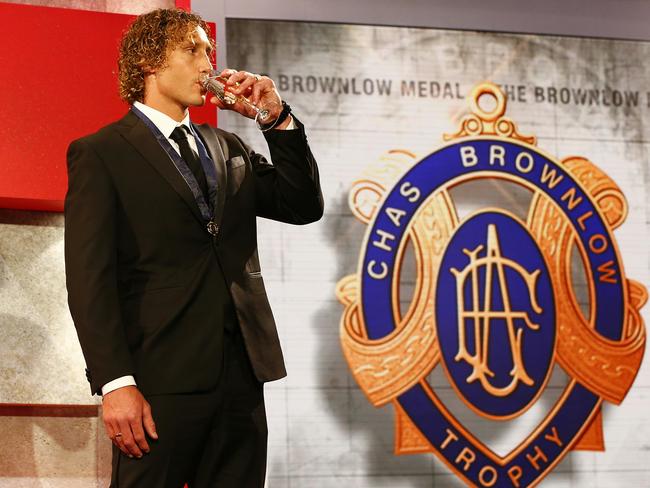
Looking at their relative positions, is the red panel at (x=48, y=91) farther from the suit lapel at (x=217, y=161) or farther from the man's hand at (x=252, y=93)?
the man's hand at (x=252, y=93)

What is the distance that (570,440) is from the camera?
393 centimetres

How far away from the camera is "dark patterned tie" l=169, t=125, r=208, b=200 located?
80.6 inches

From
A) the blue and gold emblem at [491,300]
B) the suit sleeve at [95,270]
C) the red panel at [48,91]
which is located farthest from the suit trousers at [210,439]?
the blue and gold emblem at [491,300]

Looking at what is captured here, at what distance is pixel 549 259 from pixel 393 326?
0.67 m

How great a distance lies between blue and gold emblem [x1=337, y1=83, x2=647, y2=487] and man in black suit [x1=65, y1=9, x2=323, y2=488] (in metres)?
1.78

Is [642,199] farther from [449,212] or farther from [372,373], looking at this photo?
[372,373]

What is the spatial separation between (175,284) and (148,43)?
1.79 ft

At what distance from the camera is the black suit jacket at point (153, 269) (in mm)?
1883

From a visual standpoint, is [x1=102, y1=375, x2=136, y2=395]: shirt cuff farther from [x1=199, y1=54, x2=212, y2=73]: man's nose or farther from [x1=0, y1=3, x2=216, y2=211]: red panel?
[x1=0, y1=3, x2=216, y2=211]: red panel

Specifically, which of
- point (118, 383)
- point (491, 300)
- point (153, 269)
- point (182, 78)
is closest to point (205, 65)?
point (182, 78)

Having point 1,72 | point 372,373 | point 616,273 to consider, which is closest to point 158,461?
point 1,72

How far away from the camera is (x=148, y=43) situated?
2158 mm

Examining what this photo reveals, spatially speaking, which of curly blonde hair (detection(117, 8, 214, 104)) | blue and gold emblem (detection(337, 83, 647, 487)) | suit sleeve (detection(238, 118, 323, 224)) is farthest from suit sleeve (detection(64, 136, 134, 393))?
blue and gold emblem (detection(337, 83, 647, 487))

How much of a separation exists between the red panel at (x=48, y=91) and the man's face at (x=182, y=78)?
2.79 ft
